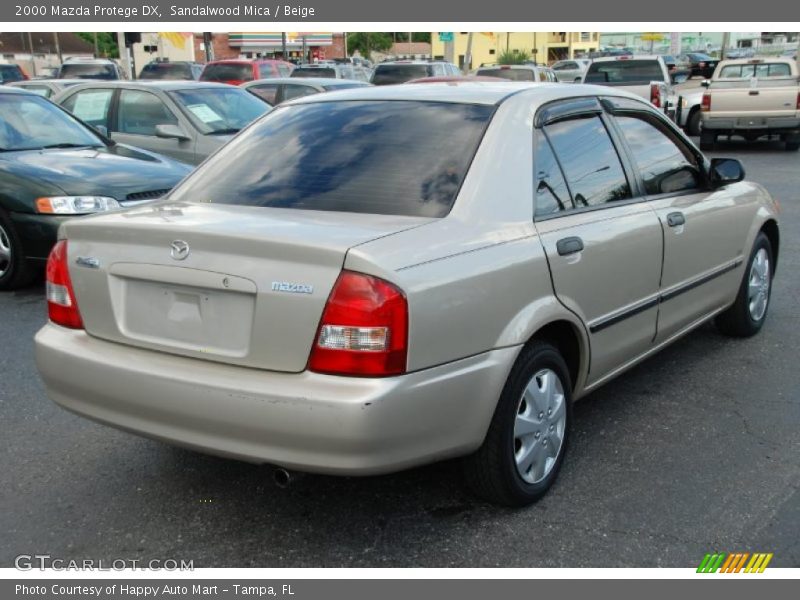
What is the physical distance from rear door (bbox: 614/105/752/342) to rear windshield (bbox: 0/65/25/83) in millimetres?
25373

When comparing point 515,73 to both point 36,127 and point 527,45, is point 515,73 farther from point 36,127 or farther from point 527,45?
point 527,45

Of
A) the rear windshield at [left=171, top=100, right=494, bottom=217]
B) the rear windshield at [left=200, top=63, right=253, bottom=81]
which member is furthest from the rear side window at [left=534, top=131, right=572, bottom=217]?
the rear windshield at [left=200, top=63, right=253, bottom=81]

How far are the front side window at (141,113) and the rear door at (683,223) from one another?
21.9 ft

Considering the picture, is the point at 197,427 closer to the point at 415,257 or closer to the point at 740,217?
the point at 415,257

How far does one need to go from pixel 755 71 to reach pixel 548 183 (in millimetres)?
16398

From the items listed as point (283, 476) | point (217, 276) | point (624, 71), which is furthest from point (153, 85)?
point (624, 71)

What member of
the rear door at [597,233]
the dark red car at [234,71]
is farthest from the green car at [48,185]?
the dark red car at [234,71]

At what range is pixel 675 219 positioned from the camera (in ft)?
14.6

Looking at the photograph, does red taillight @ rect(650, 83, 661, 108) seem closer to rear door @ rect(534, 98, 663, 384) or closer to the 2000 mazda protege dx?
the 2000 mazda protege dx

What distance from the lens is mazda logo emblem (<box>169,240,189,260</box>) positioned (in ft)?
10.1

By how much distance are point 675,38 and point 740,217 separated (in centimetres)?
3733

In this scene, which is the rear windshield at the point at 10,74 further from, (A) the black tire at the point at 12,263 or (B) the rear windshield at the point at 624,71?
(A) the black tire at the point at 12,263

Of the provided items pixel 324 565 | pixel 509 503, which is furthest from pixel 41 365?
pixel 509 503

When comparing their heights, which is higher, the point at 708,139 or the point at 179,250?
the point at 179,250
